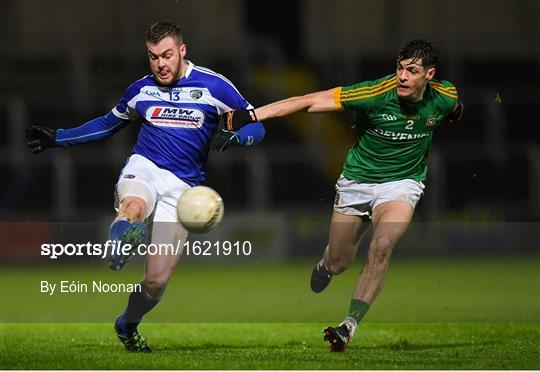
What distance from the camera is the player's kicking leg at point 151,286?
811 centimetres

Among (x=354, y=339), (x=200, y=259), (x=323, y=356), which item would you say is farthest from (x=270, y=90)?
(x=323, y=356)

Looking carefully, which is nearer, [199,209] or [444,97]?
[199,209]

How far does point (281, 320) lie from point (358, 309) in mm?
2876

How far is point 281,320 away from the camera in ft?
35.4

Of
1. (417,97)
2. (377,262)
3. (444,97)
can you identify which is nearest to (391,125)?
(417,97)

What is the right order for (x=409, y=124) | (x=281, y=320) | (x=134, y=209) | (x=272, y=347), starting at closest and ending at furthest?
(x=134, y=209)
(x=409, y=124)
(x=272, y=347)
(x=281, y=320)

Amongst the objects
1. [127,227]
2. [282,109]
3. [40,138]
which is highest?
[282,109]

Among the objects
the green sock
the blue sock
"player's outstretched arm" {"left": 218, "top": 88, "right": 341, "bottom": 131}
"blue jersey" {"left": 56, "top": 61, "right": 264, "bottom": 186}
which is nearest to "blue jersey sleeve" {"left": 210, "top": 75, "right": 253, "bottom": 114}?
"blue jersey" {"left": 56, "top": 61, "right": 264, "bottom": 186}

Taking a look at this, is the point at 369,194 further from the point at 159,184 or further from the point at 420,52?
the point at 159,184

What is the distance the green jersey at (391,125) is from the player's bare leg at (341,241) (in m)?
0.35

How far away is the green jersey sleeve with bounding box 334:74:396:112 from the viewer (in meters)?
8.41

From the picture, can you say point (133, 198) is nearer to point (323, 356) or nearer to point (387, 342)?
point (323, 356)

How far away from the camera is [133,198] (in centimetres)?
791

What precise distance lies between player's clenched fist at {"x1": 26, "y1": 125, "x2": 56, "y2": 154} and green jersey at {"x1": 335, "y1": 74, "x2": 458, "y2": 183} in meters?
2.08
